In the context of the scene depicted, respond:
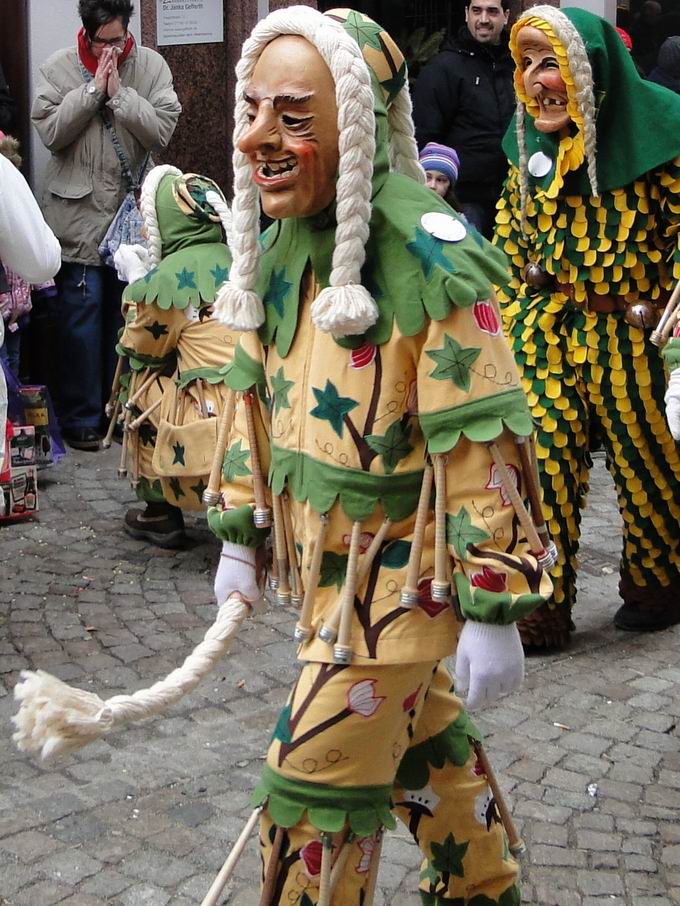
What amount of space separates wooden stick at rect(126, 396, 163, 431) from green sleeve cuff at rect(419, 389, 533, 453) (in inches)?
139

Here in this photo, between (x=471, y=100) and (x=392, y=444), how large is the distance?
211 inches

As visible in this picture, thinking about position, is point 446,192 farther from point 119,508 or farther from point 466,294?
point 466,294

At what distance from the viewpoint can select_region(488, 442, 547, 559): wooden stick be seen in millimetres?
2615

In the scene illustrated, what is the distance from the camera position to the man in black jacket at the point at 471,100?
767 centimetres

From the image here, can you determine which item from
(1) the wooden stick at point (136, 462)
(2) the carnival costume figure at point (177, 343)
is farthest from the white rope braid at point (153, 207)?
(1) the wooden stick at point (136, 462)

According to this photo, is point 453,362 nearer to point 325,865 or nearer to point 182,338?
point 325,865

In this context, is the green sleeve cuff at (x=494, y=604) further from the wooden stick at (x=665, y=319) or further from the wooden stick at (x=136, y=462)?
the wooden stick at (x=136, y=462)

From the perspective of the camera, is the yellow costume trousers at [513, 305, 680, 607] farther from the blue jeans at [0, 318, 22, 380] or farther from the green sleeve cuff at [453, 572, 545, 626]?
the blue jeans at [0, 318, 22, 380]

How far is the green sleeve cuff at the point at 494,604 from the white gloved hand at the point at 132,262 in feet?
12.7

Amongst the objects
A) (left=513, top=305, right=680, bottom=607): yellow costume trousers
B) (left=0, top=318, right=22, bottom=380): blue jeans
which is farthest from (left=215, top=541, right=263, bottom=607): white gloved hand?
(left=0, top=318, right=22, bottom=380): blue jeans

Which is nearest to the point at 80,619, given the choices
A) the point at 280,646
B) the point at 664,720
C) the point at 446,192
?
the point at 280,646

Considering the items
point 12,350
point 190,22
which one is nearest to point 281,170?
point 12,350

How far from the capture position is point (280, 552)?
295cm

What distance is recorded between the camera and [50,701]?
8.55ft
